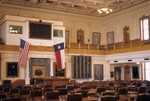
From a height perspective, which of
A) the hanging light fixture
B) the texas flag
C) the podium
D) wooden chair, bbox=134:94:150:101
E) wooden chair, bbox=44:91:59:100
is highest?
the hanging light fixture


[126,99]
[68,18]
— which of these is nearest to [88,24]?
[68,18]

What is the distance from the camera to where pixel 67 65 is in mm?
22344

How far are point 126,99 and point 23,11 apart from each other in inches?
722

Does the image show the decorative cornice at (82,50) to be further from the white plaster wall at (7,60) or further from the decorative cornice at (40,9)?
the decorative cornice at (40,9)

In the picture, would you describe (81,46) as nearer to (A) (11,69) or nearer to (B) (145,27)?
(B) (145,27)

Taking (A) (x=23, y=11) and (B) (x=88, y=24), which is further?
(B) (x=88, y=24)

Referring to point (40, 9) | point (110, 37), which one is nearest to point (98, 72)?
point (110, 37)

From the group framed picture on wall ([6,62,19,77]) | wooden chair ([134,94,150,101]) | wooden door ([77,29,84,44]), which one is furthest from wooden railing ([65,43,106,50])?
wooden chair ([134,94,150,101])

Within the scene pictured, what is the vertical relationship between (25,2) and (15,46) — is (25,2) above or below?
above

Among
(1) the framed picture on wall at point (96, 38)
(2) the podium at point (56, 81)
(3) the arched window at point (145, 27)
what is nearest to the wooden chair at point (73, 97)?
(2) the podium at point (56, 81)

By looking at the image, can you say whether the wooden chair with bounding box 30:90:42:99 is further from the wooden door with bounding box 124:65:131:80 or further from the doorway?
the wooden door with bounding box 124:65:131:80

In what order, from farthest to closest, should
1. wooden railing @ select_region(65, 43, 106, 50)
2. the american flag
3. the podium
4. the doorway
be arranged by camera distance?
the doorway < wooden railing @ select_region(65, 43, 106, 50) < the american flag < the podium

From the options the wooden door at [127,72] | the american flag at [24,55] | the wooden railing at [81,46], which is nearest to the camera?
the american flag at [24,55]

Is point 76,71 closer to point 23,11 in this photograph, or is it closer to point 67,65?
point 67,65
